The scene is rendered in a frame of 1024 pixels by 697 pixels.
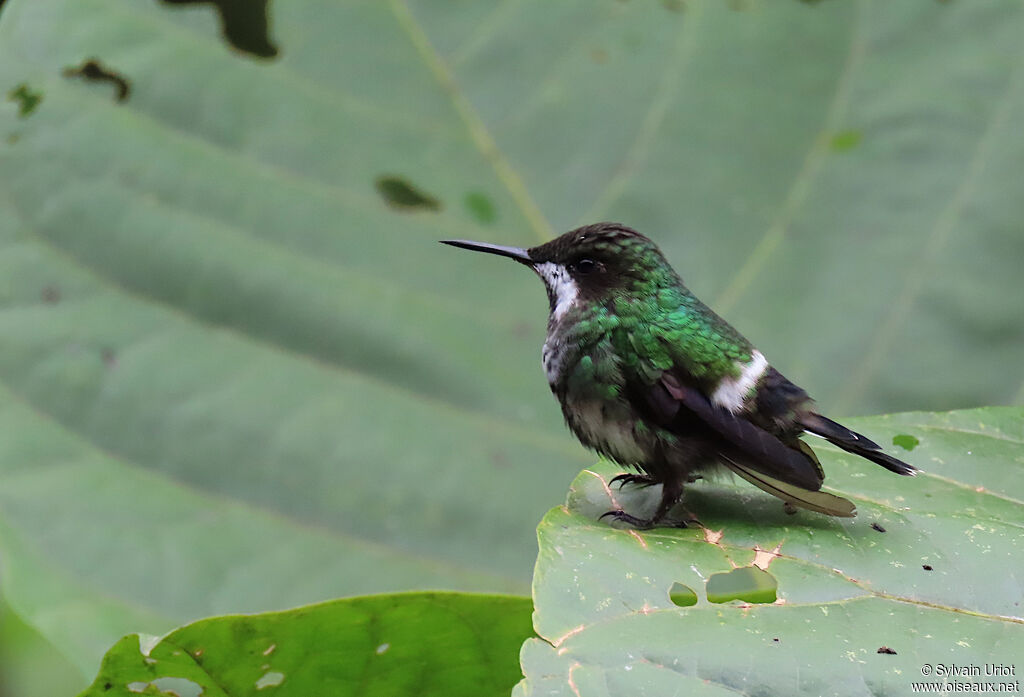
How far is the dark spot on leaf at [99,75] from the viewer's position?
272 cm

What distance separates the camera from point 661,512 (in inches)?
83.9

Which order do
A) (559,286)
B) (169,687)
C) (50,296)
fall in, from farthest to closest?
1. (50,296)
2. (559,286)
3. (169,687)

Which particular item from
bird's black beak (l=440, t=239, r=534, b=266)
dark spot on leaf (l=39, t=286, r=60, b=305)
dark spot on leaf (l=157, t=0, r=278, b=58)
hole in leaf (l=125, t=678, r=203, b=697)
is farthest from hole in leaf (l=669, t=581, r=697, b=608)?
dark spot on leaf (l=157, t=0, r=278, b=58)

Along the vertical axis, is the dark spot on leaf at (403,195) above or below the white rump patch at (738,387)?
below

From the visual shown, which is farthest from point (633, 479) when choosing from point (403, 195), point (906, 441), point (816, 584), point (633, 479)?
point (403, 195)

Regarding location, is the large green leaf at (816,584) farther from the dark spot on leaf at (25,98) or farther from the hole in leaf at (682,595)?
the dark spot on leaf at (25,98)

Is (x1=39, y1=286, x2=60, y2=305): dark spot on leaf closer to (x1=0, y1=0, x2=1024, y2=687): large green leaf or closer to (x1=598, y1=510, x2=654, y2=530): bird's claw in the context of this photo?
(x1=0, y1=0, x2=1024, y2=687): large green leaf

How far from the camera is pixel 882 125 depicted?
300 centimetres

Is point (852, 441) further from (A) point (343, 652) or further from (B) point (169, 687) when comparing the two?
(B) point (169, 687)

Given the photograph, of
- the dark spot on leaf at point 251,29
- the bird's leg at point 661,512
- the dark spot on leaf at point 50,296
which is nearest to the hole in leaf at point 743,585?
the bird's leg at point 661,512

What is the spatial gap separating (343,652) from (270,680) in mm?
121

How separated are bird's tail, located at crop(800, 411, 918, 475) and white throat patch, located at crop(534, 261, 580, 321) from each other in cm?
58

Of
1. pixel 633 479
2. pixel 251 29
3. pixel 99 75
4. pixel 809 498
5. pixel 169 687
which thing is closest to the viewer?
pixel 169 687

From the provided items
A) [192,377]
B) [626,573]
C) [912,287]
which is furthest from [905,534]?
[192,377]
